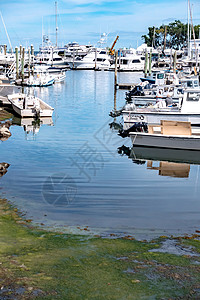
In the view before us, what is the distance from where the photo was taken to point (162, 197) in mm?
16953

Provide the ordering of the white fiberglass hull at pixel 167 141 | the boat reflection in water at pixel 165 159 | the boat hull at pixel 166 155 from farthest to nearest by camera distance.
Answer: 1. the white fiberglass hull at pixel 167 141
2. the boat hull at pixel 166 155
3. the boat reflection in water at pixel 165 159

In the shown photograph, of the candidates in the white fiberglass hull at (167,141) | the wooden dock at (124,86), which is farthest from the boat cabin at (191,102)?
the wooden dock at (124,86)

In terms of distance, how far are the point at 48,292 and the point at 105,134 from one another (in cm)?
2423

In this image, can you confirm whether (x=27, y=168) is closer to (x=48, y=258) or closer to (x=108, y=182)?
(x=108, y=182)

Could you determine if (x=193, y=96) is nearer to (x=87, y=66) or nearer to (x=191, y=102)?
(x=191, y=102)

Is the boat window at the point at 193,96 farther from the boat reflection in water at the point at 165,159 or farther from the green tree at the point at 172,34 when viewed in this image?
the green tree at the point at 172,34

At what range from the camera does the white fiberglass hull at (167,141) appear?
2483 centimetres

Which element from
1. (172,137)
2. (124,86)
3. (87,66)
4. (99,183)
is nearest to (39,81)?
(124,86)

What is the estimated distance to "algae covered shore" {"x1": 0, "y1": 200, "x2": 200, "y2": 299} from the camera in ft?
26.8

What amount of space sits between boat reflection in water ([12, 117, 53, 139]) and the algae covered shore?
21.6m

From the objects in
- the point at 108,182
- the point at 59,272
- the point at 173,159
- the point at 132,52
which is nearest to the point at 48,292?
the point at 59,272

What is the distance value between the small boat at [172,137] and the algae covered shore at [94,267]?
1319 centimetres

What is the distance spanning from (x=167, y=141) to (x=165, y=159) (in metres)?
1.52

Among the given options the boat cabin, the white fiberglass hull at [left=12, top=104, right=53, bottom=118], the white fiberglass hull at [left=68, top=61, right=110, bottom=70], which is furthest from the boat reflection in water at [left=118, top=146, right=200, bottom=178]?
the white fiberglass hull at [left=68, top=61, right=110, bottom=70]
